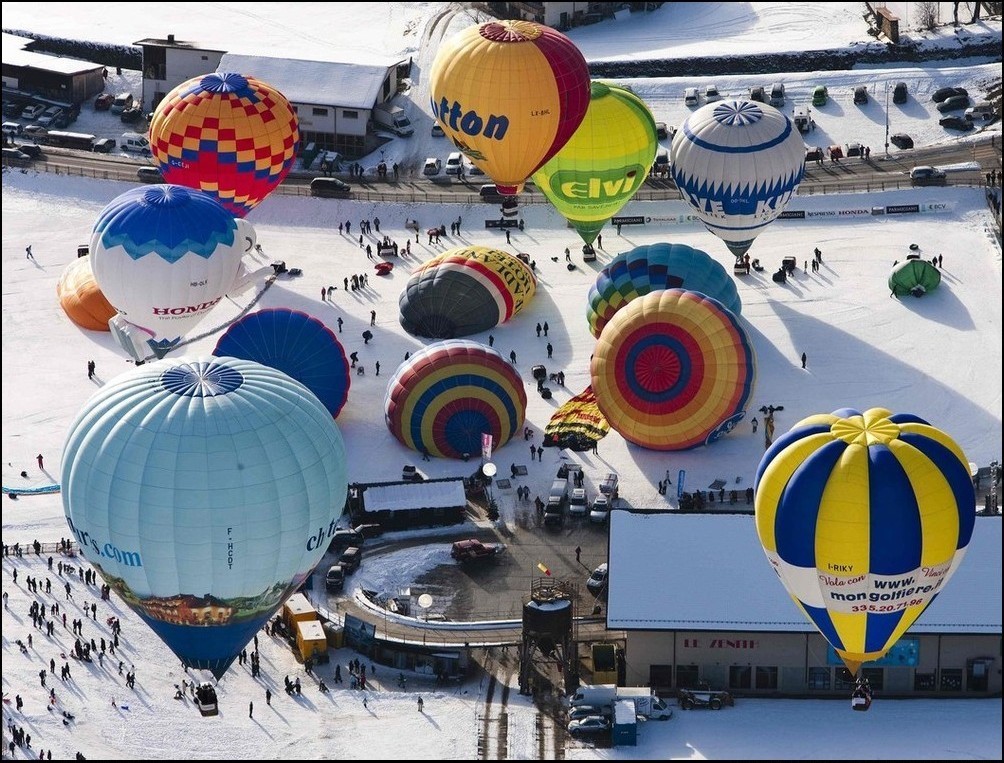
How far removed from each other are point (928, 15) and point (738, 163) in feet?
89.9

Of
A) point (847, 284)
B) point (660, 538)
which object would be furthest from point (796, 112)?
point (660, 538)

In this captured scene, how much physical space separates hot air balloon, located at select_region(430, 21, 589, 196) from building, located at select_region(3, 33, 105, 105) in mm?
23560

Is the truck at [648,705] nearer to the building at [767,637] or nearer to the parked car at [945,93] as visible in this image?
the building at [767,637]

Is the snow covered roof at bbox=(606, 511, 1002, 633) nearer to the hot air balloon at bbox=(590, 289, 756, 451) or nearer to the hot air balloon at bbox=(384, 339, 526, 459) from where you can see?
the hot air balloon at bbox=(590, 289, 756, 451)

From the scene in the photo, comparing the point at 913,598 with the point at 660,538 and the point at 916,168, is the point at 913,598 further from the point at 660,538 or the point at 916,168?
the point at 916,168

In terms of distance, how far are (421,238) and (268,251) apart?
17.6ft

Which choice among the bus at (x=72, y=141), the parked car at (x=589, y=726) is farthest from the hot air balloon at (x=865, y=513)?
the bus at (x=72, y=141)

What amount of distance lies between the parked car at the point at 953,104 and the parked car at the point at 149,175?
2959 centimetres

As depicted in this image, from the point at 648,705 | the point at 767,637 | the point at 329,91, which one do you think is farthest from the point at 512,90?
the point at 648,705

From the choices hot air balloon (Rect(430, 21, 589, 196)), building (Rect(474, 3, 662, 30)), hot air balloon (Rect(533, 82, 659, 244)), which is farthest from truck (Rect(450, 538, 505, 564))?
building (Rect(474, 3, 662, 30))

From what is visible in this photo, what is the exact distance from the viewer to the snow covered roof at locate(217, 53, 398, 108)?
318 feet

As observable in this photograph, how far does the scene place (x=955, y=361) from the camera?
263 feet

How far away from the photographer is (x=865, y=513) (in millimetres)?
57531

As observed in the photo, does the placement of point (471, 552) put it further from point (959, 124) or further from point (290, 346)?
point (959, 124)
